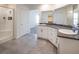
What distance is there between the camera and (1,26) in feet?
17.3

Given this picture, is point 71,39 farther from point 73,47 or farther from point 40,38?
point 40,38

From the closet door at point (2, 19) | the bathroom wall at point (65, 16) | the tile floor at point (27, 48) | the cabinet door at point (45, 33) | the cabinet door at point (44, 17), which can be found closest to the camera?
the tile floor at point (27, 48)

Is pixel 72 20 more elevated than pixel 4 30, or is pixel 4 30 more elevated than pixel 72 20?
pixel 72 20

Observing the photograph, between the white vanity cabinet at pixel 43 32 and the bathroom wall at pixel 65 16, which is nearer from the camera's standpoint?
the bathroom wall at pixel 65 16

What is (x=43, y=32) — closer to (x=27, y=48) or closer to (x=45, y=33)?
A: (x=45, y=33)

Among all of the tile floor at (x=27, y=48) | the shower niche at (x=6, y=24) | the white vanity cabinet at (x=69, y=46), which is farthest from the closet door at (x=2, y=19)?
the white vanity cabinet at (x=69, y=46)

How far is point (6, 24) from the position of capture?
5.62m

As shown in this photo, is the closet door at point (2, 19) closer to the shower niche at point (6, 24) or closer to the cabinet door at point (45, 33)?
the shower niche at point (6, 24)

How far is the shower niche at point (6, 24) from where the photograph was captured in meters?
5.29

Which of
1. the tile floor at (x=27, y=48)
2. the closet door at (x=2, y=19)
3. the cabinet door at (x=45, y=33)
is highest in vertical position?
the closet door at (x=2, y=19)

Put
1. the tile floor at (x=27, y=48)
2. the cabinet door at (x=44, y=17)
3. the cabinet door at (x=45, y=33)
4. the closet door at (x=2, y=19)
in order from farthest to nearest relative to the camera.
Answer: the cabinet door at (x=44, y=17) < the cabinet door at (x=45, y=33) < the closet door at (x=2, y=19) < the tile floor at (x=27, y=48)

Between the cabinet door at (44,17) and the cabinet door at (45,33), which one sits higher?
the cabinet door at (44,17)
